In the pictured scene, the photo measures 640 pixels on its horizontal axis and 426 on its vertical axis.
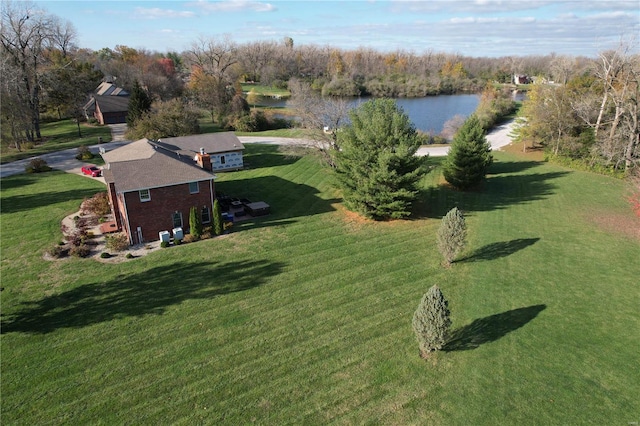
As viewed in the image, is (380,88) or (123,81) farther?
(380,88)

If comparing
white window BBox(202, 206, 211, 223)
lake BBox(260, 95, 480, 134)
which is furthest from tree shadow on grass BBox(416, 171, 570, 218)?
lake BBox(260, 95, 480, 134)

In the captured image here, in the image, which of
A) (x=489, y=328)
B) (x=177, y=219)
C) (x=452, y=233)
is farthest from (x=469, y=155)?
(x=177, y=219)

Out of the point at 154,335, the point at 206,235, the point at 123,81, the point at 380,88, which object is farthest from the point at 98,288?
the point at 380,88

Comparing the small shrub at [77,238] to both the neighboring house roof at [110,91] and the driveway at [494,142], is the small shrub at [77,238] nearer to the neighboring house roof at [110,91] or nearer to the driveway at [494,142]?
the driveway at [494,142]

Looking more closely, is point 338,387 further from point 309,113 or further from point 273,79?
point 273,79

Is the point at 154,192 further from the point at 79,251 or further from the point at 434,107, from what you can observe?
the point at 434,107

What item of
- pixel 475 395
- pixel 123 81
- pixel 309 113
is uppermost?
pixel 123 81

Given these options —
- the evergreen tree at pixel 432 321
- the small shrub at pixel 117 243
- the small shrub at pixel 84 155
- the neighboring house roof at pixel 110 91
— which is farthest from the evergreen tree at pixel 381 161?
the neighboring house roof at pixel 110 91
